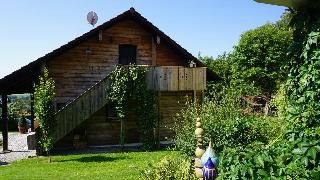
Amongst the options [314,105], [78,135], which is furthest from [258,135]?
[78,135]

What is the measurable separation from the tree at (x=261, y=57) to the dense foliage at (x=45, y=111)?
30.6 metres

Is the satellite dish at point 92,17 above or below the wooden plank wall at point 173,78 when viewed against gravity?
above

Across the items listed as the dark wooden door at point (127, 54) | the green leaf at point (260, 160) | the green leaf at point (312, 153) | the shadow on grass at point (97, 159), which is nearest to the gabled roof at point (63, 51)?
the dark wooden door at point (127, 54)

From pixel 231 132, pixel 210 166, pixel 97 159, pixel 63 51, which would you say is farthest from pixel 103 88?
pixel 210 166

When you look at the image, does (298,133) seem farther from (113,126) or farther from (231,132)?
(113,126)

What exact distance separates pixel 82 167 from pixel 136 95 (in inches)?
232

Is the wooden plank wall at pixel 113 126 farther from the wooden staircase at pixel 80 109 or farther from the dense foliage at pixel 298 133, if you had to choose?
the dense foliage at pixel 298 133

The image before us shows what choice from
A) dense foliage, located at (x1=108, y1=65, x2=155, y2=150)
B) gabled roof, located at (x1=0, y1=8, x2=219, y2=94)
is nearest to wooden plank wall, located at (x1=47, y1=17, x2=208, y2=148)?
gabled roof, located at (x1=0, y1=8, x2=219, y2=94)

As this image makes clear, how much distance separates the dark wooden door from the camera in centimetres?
2217

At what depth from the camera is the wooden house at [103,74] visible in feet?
63.9

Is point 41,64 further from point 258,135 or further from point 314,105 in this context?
point 314,105

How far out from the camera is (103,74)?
2162 centimetres

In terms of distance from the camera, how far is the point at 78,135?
20422 millimetres

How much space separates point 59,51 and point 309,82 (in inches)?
670
